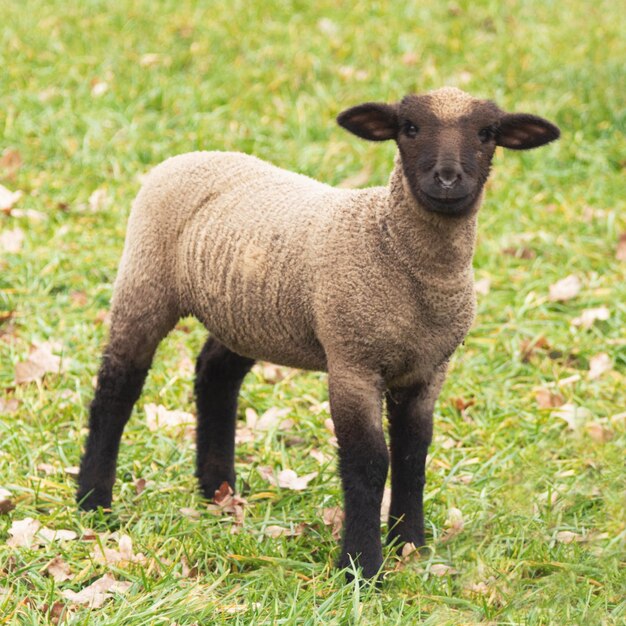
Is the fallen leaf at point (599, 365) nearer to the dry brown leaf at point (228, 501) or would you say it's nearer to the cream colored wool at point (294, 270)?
the cream colored wool at point (294, 270)

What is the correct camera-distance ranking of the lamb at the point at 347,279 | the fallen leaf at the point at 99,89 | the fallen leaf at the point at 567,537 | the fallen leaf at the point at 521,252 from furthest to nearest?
the fallen leaf at the point at 99,89, the fallen leaf at the point at 521,252, the fallen leaf at the point at 567,537, the lamb at the point at 347,279

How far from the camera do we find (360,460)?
4258 millimetres

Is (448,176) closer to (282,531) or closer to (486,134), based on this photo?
(486,134)

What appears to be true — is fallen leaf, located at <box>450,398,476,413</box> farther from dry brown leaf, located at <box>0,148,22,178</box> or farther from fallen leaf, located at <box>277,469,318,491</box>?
dry brown leaf, located at <box>0,148,22,178</box>

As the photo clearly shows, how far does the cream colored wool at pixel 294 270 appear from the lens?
13.9ft

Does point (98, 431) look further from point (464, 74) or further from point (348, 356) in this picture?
point (464, 74)

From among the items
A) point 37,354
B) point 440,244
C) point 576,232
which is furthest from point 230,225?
point 576,232

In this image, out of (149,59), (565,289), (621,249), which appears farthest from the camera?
(149,59)

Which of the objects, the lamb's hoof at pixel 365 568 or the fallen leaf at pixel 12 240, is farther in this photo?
the fallen leaf at pixel 12 240

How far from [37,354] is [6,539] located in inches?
64.4

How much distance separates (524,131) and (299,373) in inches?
98.9

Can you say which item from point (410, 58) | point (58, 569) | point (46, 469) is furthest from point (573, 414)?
point (410, 58)

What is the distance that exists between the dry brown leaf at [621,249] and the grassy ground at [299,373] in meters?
0.06

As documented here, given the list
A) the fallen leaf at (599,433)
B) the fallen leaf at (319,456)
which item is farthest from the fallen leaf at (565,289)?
the fallen leaf at (319,456)
